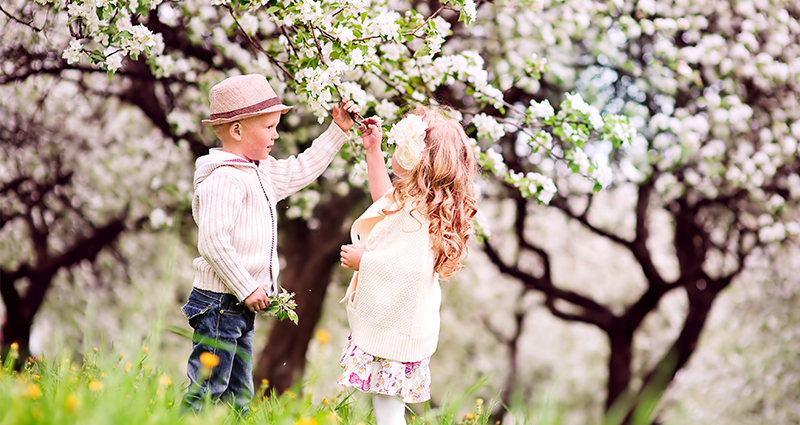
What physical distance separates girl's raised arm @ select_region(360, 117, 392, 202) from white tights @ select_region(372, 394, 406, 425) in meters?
0.85

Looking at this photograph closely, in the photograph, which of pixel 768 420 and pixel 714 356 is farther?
pixel 714 356

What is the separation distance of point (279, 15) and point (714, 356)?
9222 millimetres

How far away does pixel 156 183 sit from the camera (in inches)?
266

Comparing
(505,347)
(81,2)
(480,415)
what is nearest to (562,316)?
(505,347)

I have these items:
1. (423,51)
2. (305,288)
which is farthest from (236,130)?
(305,288)

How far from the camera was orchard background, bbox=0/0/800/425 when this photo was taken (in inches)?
194

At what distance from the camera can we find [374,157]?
9.76 ft

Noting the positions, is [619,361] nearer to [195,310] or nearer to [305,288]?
[305,288]

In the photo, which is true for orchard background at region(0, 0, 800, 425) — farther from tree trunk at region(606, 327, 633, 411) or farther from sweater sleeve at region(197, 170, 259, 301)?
sweater sleeve at region(197, 170, 259, 301)

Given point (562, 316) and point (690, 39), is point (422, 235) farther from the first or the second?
point (562, 316)

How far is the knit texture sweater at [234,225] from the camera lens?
8.32ft

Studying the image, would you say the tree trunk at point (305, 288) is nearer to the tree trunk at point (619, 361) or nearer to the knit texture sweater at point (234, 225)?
the tree trunk at point (619, 361)

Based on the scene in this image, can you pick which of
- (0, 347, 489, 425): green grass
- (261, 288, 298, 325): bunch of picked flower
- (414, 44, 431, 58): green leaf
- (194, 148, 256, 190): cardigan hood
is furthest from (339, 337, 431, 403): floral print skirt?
(414, 44, 431, 58): green leaf

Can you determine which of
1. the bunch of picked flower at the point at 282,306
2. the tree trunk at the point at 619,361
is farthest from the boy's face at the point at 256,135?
the tree trunk at the point at 619,361
